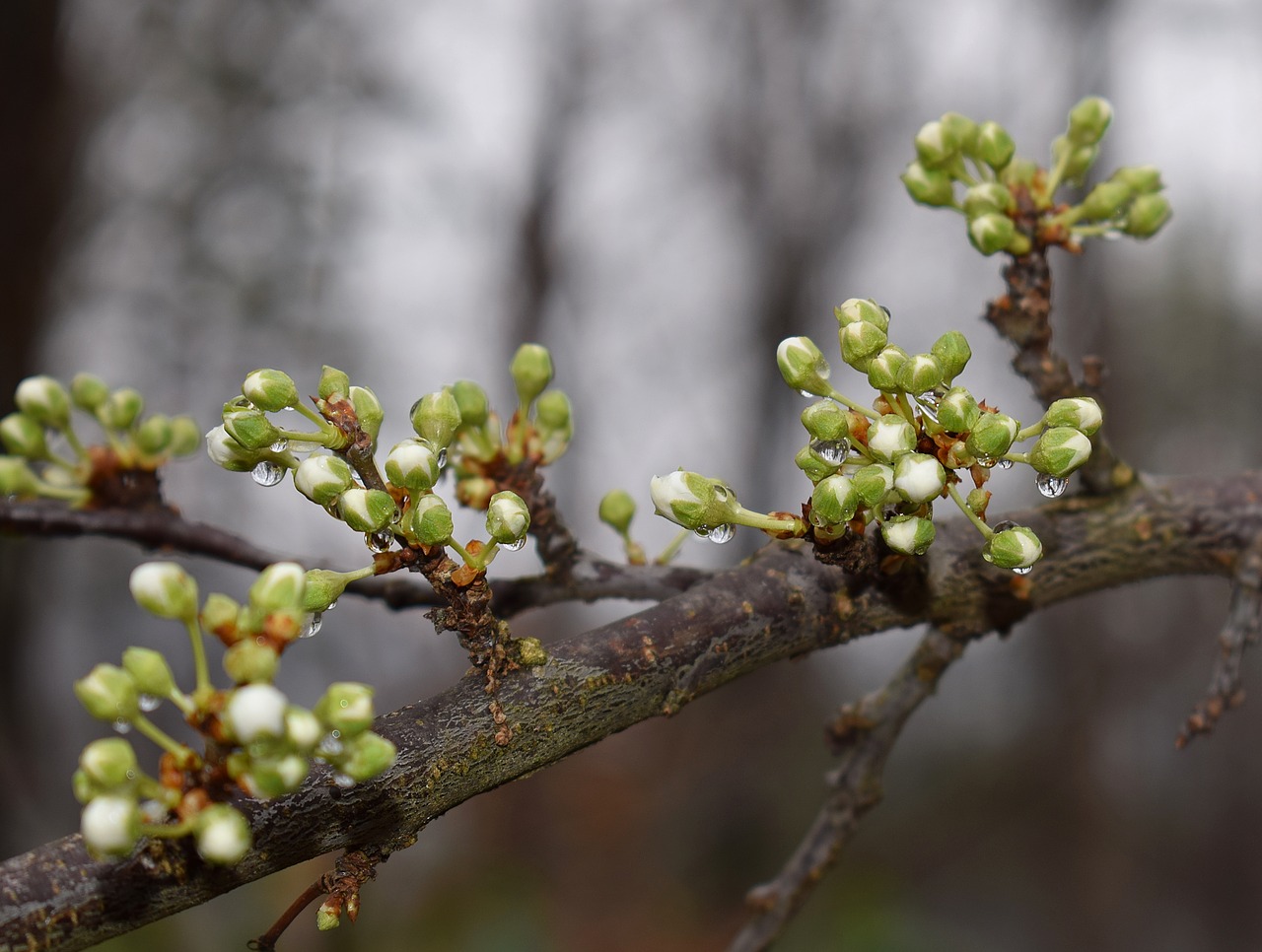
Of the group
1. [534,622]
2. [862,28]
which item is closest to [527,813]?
[534,622]

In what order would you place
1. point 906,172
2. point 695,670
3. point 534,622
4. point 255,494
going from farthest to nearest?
point 534,622, point 255,494, point 906,172, point 695,670

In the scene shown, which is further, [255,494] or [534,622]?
[534,622]

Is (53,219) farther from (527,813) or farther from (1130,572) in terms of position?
(527,813)

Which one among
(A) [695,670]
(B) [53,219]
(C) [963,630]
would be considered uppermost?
(B) [53,219]

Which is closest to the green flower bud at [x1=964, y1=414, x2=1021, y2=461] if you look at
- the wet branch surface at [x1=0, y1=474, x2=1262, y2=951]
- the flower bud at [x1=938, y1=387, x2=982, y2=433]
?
the flower bud at [x1=938, y1=387, x2=982, y2=433]

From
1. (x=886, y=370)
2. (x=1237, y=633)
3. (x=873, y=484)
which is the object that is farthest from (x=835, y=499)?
(x=1237, y=633)
